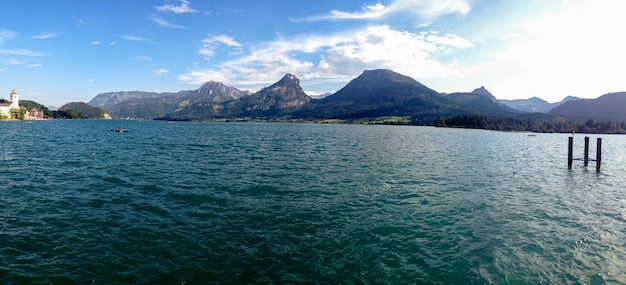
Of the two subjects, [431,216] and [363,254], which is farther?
[431,216]

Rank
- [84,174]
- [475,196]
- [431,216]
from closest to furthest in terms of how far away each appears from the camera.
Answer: [431,216] < [475,196] < [84,174]

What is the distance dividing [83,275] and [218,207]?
38.2 ft

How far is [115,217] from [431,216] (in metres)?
24.4

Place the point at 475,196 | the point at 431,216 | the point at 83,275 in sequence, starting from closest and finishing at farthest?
the point at 83,275
the point at 431,216
the point at 475,196

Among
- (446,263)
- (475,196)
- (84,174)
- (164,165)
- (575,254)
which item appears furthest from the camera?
(164,165)

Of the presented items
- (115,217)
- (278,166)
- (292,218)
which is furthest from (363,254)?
(278,166)

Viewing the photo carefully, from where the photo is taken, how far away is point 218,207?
2641 centimetres

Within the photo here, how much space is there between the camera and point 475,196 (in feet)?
109

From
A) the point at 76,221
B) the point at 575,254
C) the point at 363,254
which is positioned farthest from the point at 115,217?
the point at 575,254

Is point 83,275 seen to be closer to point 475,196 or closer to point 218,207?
point 218,207

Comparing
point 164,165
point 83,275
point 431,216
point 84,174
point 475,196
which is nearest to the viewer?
point 83,275

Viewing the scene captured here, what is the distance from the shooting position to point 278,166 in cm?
4950

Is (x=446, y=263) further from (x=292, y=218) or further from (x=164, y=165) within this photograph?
(x=164, y=165)

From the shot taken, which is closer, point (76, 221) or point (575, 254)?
point (575, 254)
